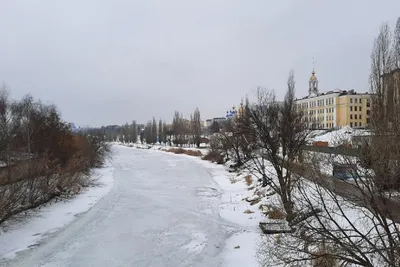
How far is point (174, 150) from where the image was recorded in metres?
59.6

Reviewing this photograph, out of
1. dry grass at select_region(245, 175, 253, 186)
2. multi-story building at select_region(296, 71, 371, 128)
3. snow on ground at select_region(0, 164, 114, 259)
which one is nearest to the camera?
snow on ground at select_region(0, 164, 114, 259)

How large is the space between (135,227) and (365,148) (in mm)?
9481

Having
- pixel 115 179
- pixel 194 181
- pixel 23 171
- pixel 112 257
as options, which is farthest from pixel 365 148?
pixel 115 179

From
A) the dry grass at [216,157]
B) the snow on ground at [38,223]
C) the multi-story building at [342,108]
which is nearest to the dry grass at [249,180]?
the snow on ground at [38,223]

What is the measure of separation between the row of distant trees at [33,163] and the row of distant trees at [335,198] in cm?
956

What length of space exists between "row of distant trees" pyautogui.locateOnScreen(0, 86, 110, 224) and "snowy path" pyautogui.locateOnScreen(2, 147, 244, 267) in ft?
7.59

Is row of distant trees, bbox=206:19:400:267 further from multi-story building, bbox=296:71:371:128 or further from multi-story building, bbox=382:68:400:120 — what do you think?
multi-story building, bbox=296:71:371:128

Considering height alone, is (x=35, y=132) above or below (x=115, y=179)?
above

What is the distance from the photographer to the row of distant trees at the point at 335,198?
5.08 meters

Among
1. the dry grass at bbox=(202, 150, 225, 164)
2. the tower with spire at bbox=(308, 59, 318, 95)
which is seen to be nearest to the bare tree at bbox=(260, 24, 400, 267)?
the dry grass at bbox=(202, 150, 225, 164)

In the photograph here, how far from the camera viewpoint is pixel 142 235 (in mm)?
11594

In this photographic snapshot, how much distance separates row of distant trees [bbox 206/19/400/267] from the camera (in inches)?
200

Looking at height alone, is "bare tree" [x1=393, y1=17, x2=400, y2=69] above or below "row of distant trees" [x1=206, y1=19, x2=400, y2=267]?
above

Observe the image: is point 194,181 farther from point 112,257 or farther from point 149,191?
point 112,257
